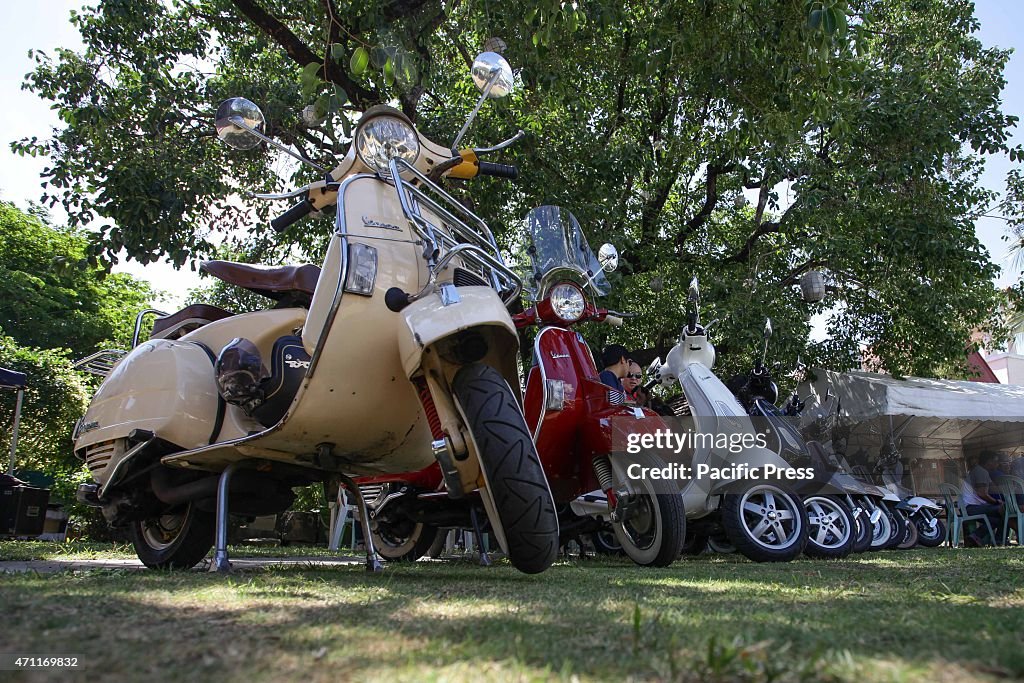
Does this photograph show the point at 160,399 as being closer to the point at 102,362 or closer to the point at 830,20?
the point at 102,362

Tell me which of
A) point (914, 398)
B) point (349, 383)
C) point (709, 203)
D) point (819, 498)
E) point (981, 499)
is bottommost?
point (819, 498)

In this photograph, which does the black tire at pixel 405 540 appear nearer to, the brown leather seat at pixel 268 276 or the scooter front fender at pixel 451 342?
the brown leather seat at pixel 268 276

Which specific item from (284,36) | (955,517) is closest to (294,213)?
(284,36)

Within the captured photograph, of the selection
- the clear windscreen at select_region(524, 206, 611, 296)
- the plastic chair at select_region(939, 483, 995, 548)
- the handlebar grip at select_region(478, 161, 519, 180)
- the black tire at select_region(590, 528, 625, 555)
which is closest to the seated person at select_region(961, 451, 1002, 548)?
the plastic chair at select_region(939, 483, 995, 548)

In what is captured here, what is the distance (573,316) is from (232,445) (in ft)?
7.58

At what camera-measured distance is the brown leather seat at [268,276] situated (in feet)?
13.2

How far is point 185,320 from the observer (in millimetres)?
4465

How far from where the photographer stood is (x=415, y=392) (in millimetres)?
3197

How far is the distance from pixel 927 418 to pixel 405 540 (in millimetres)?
7961

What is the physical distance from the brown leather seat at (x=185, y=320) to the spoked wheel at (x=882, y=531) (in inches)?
244

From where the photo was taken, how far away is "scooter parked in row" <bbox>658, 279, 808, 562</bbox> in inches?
210

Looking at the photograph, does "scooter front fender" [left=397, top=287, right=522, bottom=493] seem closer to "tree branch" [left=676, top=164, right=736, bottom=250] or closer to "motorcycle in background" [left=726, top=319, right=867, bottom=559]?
"motorcycle in background" [left=726, top=319, right=867, bottom=559]

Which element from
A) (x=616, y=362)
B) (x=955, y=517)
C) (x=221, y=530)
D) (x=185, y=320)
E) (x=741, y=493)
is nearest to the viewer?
(x=221, y=530)

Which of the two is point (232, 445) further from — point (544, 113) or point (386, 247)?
point (544, 113)
